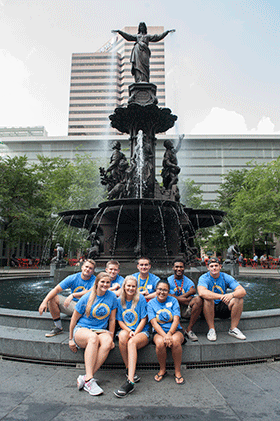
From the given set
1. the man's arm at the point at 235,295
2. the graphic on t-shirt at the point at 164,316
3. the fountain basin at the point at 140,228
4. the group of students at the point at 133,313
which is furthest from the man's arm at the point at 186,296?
the fountain basin at the point at 140,228

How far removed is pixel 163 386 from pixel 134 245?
276 inches

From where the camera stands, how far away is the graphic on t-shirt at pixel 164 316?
4.00 meters

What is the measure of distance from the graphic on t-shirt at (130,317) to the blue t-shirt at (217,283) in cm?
122

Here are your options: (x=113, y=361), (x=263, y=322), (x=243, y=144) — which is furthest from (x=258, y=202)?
(x=243, y=144)

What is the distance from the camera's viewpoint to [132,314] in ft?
13.2

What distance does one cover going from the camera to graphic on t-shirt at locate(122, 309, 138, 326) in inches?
158

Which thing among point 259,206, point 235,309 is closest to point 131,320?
point 235,309

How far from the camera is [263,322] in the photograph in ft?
16.7

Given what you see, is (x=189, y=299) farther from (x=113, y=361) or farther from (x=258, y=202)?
(x=258, y=202)

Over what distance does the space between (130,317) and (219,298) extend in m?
1.43

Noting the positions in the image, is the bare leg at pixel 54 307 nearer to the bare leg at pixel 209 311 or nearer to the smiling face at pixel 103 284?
the smiling face at pixel 103 284

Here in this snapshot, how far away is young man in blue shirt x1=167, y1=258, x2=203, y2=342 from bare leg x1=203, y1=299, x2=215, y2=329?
8cm

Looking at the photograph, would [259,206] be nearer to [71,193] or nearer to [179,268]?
[71,193]

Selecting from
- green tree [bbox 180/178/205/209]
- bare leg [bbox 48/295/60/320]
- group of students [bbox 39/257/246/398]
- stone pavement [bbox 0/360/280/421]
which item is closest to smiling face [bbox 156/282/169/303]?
group of students [bbox 39/257/246/398]
